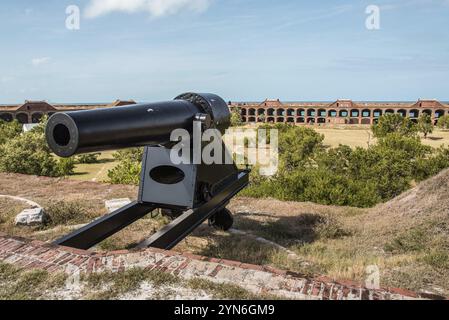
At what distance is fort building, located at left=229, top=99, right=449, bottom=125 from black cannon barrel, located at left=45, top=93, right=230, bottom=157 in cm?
6610

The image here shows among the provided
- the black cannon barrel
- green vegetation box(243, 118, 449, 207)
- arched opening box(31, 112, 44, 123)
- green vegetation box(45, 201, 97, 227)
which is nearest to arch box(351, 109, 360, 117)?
green vegetation box(243, 118, 449, 207)

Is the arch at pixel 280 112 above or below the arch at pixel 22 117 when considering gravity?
above

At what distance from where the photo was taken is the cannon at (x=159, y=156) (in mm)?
2783

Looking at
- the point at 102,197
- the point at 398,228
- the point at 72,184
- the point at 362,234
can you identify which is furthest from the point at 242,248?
the point at 72,184

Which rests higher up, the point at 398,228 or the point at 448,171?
the point at 448,171

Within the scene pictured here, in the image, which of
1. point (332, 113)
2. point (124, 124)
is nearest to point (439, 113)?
point (332, 113)

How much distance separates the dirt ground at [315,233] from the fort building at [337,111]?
2478 inches

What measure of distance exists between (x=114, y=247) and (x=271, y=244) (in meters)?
2.12

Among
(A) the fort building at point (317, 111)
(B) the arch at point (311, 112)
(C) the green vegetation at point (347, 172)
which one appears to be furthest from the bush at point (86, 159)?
(B) the arch at point (311, 112)

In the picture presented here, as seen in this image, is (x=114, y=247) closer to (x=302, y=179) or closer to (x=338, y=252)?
(x=338, y=252)

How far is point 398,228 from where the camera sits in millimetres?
5680

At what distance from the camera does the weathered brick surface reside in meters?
2.32

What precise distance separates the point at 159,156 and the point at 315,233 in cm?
288

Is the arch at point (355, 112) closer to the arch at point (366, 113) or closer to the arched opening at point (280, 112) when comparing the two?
the arch at point (366, 113)
